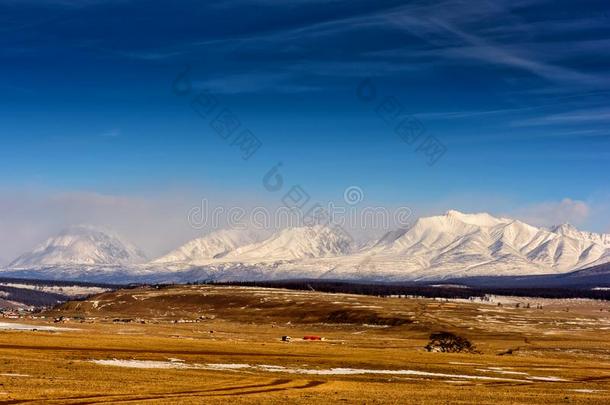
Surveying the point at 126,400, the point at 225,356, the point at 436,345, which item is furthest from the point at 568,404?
the point at 436,345

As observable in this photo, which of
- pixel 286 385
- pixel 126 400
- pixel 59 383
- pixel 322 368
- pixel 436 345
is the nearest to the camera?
pixel 126 400

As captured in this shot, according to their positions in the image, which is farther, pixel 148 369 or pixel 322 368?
pixel 322 368

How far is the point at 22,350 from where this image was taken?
9894cm

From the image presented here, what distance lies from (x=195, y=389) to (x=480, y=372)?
4856 centimetres

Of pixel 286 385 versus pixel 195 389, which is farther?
pixel 286 385

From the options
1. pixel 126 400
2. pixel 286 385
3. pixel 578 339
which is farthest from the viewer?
pixel 578 339

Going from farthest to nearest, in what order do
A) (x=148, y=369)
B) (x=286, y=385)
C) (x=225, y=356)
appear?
(x=225, y=356) → (x=148, y=369) → (x=286, y=385)

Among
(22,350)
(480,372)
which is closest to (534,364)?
(480,372)

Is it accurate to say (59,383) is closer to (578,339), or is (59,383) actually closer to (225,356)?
(225,356)

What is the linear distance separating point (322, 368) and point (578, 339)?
411 ft

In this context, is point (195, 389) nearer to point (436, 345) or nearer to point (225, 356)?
point (225, 356)

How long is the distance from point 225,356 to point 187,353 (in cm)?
638

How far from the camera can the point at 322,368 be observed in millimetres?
95688

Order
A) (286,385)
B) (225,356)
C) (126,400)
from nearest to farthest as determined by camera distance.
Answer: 1. (126,400)
2. (286,385)
3. (225,356)
